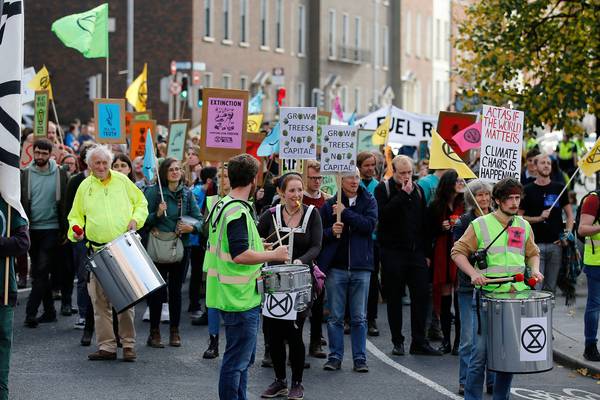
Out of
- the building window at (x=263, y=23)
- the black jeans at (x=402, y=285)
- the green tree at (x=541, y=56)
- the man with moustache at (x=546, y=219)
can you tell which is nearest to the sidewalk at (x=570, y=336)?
the man with moustache at (x=546, y=219)

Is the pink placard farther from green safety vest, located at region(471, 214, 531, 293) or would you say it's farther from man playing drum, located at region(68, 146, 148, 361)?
green safety vest, located at region(471, 214, 531, 293)

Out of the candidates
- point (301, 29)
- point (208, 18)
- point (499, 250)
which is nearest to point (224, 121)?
point (499, 250)

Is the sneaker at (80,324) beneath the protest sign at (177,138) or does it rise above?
beneath

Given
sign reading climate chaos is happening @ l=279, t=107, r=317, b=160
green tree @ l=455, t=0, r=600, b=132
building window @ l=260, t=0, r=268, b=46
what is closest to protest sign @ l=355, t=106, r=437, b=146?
green tree @ l=455, t=0, r=600, b=132

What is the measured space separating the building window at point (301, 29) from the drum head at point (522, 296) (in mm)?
50783

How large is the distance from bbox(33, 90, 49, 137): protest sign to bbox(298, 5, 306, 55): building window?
131 feet

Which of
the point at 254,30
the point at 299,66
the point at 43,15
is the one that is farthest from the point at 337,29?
the point at 43,15

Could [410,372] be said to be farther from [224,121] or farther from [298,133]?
[224,121]

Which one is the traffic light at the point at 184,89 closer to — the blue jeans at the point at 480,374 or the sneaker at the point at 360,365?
the sneaker at the point at 360,365

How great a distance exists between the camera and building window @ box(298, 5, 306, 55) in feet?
196

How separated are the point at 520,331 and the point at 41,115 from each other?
39.1 feet

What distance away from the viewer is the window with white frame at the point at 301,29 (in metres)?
59.7

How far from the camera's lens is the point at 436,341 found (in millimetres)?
14422

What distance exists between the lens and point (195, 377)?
11.8 meters
